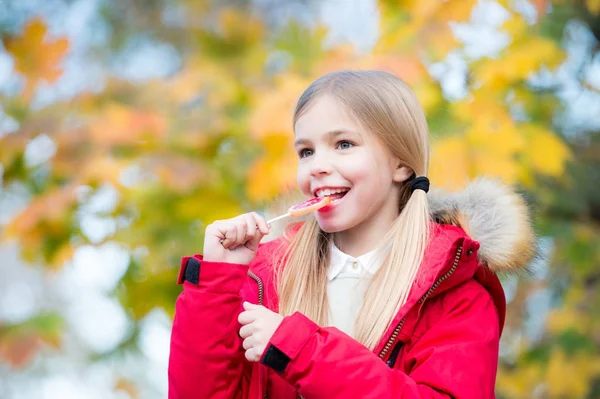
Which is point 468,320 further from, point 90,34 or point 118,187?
point 90,34

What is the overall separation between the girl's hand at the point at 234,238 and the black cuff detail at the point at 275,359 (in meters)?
0.28

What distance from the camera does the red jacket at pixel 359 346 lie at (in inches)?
58.2

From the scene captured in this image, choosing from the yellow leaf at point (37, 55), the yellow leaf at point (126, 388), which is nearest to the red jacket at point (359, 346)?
the yellow leaf at point (37, 55)

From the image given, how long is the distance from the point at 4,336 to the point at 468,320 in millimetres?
3236

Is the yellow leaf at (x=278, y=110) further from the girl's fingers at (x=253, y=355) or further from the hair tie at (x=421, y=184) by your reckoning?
the girl's fingers at (x=253, y=355)

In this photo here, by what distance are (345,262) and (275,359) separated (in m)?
0.40

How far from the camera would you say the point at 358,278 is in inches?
71.0

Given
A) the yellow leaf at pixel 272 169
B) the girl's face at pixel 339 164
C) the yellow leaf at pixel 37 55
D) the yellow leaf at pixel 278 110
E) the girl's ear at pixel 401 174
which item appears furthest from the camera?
the yellow leaf at pixel 37 55

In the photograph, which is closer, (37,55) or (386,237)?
(386,237)

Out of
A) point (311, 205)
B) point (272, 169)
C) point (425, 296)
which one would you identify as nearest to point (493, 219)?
point (425, 296)

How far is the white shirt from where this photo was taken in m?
1.78

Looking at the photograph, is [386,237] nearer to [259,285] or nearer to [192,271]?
[259,285]

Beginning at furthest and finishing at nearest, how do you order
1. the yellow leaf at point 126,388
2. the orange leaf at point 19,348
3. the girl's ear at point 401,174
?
the yellow leaf at point 126,388
the orange leaf at point 19,348
the girl's ear at point 401,174

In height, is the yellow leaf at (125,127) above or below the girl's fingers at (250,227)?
above
